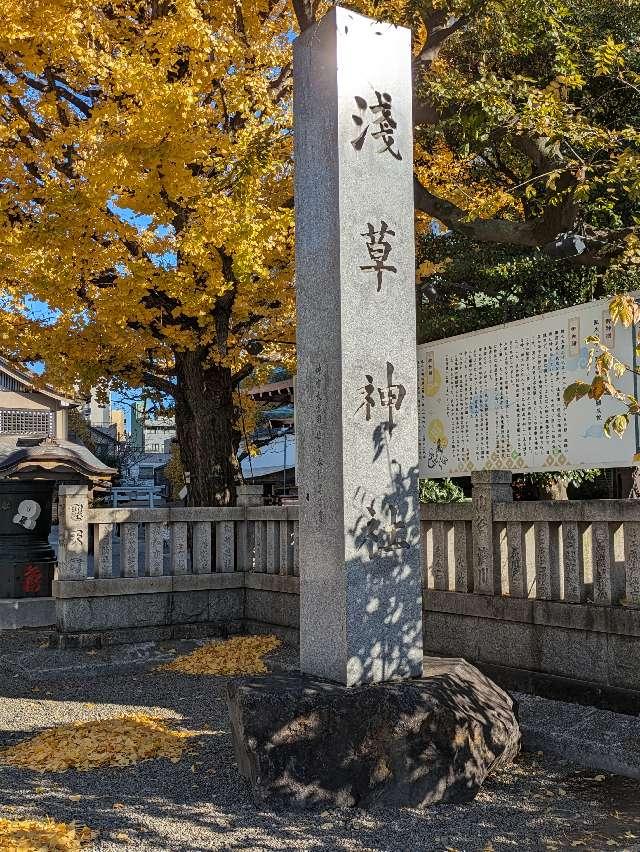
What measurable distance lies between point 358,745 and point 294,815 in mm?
501

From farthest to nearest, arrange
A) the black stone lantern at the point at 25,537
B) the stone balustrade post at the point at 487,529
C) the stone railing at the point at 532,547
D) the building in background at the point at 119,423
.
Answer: the building in background at the point at 119,423, the black stone lantern at the point at 25,537, the stone balustrade post at the point at 487,529, the stone railing at the point at 532,547

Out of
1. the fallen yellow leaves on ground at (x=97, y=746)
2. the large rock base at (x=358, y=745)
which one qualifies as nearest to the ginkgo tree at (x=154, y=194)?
the fallen yellow leaves on ground at (x=97, y=746)

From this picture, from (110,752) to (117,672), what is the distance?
11.5 feet

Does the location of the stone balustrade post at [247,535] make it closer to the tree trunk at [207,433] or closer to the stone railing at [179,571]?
the stone railing at [179,571]

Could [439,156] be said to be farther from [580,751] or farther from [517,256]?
[580,751]

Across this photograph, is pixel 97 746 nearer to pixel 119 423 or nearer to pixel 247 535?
pixel 247 535

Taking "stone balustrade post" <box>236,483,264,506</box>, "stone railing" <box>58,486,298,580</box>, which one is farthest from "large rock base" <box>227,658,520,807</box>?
"stone balustrade post" <box>236,483,264,506</box>

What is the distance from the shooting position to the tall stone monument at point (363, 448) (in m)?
4.78

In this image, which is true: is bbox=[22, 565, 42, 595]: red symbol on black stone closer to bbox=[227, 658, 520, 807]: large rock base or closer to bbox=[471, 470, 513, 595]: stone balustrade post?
bbox=[471, 470, 513, 595]: stone balustrade post

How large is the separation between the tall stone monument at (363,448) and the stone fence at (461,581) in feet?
5.20

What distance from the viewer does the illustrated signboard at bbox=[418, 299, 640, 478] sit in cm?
667

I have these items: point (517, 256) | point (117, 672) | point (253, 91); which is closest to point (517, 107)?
point (517, 256)

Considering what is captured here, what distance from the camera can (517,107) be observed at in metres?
9.06

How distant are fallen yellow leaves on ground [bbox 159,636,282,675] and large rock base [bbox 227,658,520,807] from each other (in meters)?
3.72
